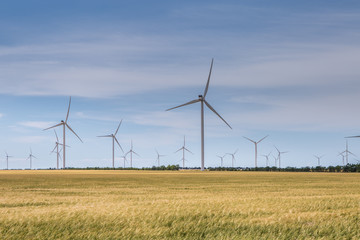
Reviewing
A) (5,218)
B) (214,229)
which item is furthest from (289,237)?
(5,218)

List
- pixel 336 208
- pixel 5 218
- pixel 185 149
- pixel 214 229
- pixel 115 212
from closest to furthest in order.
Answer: pixel 214 229 → pixel 5 218 → pixel 115 212 → pixel 336 208 → pixel 185 149

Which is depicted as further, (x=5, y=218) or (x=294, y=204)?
(x=294, y=204)

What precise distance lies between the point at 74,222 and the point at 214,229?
3465 mm

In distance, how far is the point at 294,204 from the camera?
568 inches

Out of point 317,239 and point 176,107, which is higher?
point 176,107

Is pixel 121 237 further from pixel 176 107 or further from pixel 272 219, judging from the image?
pixel 176 107

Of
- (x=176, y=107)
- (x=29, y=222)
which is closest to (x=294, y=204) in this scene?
(x=29, y=222)

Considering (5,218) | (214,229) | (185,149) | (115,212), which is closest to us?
(214,229)

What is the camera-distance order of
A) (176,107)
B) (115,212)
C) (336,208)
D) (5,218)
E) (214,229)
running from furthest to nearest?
1. (176,107)
2. (336,208)
3. (115,212)
4. (5,218)
5. (214,229)

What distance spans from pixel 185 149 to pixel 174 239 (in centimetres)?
13499

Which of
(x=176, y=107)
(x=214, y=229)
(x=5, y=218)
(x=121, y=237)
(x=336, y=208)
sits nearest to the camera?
(x=121, y=237)

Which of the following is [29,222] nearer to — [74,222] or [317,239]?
[74,222]

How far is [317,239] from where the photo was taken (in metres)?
8.86

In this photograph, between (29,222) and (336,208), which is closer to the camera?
(29,222)
